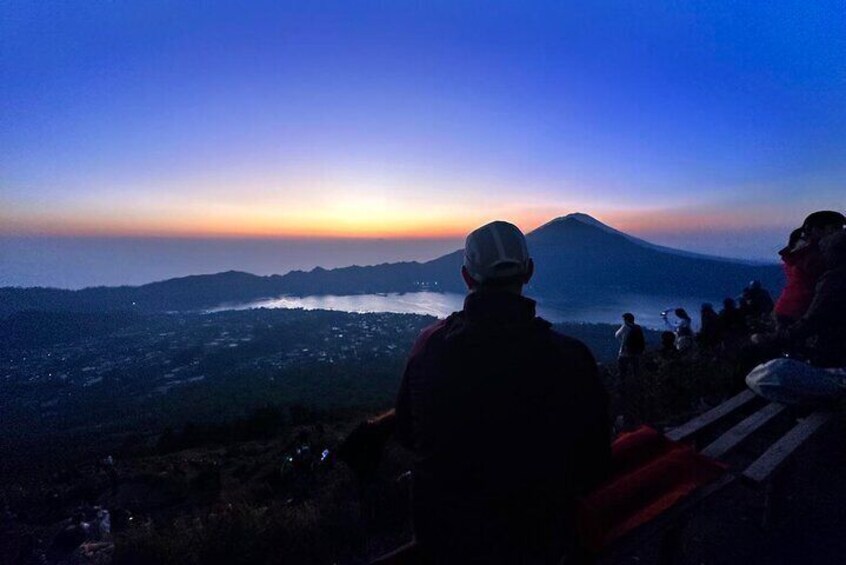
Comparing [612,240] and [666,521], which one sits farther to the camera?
[612,240]

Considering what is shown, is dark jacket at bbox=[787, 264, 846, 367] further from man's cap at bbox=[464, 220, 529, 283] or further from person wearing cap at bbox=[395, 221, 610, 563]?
man's cap at bbox=[464, 220, 529, 283]

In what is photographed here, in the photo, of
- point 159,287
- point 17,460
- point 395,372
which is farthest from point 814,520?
point 159,287

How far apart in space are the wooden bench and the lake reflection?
31.5 m

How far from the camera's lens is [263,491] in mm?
8922

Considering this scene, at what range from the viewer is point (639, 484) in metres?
2.33

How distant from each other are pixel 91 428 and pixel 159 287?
143 meters

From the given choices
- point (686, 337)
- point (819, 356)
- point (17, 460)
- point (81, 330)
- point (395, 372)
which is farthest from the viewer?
point (81, 330)

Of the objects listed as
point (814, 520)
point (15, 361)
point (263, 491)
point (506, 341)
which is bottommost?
point (15, 361)

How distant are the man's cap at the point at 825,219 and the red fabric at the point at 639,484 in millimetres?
3365

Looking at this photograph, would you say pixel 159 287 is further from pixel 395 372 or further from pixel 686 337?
pixel 686 337

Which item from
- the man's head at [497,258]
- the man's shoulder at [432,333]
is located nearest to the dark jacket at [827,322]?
the man's head at [497,258]

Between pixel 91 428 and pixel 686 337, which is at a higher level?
pixel 686 337

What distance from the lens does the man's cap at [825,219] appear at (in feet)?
14.4

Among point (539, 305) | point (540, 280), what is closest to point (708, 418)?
point (539, 305)
